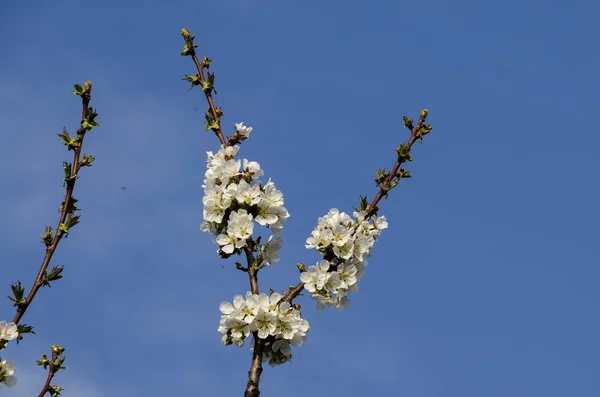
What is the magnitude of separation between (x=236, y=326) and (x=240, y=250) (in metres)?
0.58

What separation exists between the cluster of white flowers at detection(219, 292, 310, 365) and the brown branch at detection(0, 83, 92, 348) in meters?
1.16

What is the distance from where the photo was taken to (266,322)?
17.0ft

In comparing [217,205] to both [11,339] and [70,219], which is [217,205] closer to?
[70,219]

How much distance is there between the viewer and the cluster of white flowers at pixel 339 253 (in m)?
5.46

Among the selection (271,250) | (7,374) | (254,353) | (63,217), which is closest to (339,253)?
(271,250)

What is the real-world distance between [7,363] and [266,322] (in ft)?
5.50

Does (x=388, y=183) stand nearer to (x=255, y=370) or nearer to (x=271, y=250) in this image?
(x=271, y=250)

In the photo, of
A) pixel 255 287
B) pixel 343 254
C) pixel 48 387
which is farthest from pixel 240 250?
pixel 48 387

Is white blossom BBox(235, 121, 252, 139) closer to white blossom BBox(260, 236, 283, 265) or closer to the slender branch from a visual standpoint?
white blossom BBox(260, 236, 283, 265)

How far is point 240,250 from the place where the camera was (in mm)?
5562

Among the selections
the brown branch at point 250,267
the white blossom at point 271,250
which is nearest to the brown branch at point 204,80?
the brown branch at point 250,267

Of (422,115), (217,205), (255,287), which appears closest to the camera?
(255,287)

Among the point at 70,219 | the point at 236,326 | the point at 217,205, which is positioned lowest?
the point at 236,326

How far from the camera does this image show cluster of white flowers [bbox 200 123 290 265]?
18.1ft
